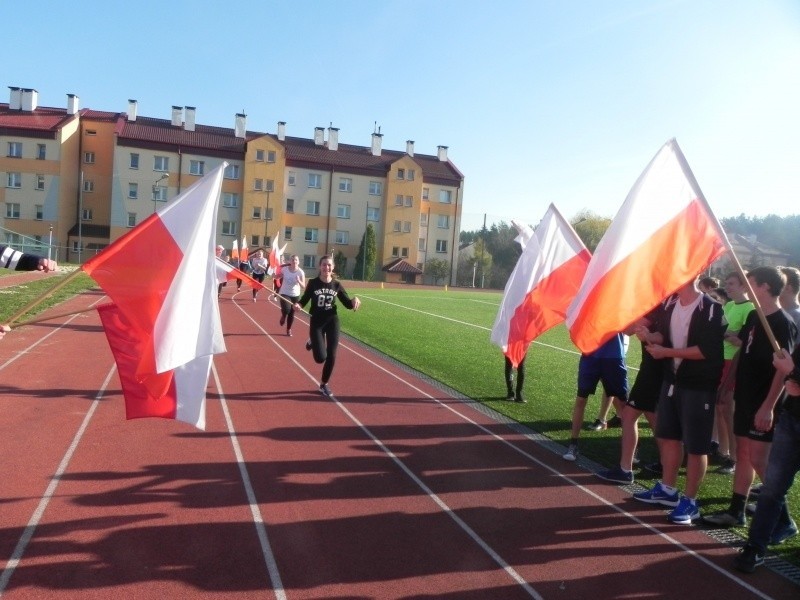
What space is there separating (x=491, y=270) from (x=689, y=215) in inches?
2748

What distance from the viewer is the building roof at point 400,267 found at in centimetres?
6744

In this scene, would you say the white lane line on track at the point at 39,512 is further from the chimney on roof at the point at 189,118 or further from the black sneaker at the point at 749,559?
the chimney on roof at the point at 189,118

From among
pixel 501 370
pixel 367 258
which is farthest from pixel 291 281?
pixel 367 258

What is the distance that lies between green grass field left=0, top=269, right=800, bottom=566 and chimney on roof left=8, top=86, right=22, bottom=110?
39953mm

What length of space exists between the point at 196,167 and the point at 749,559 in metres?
62.3

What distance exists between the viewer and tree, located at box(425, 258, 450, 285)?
69.2 meters

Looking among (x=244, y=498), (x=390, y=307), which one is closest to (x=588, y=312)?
(x=244, y=498)

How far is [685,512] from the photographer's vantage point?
19.1ft

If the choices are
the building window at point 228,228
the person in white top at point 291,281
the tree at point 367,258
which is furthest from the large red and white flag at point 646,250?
the building window at point 228,228

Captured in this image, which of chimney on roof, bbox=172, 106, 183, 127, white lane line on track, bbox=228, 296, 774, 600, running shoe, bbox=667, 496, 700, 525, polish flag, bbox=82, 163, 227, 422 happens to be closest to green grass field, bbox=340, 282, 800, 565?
running shoe, bbox=667, 496, 700, 525

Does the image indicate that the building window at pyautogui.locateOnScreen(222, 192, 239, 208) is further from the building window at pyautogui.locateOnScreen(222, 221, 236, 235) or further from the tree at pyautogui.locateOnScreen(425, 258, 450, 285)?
the tree at pyautogui.locateOnScreen(425, 258, 450, 285)

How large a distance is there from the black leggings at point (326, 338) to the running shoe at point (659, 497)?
5108 millimetres

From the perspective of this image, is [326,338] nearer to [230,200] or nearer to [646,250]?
[646,250]

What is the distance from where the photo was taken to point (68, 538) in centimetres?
484
